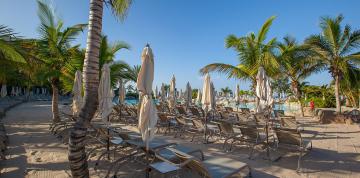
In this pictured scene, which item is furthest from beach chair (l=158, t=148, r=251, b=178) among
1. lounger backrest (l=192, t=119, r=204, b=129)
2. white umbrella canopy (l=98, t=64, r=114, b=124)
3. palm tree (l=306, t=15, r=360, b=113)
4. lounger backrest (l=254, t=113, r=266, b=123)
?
palm tree (l=306, t=15, r=360, b=113)

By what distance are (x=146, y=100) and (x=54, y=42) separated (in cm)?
768

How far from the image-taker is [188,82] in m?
13.0

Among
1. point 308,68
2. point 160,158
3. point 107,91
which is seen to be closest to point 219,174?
point 160,158

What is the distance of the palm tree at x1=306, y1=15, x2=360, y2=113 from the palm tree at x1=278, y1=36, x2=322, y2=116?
67 centimetres

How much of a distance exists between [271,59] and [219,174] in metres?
7.92

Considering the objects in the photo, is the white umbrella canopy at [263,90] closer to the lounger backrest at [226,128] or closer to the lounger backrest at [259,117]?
the lounger backrest at [226,128]

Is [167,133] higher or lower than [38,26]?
lower

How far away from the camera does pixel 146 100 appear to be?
388 centimetres

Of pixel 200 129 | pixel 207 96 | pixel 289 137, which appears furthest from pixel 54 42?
pixel 289 137

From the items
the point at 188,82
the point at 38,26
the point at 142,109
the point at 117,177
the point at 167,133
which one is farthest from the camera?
the point at 188,82

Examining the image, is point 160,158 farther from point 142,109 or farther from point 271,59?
point 271,59

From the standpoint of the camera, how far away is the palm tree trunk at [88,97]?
326 cm

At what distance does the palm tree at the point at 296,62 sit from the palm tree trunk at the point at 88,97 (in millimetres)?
10199

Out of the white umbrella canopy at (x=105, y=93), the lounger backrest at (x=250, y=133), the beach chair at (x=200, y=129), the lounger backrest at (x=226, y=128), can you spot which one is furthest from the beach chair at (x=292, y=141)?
the white umbrella canopy at (x=105, y=93)
